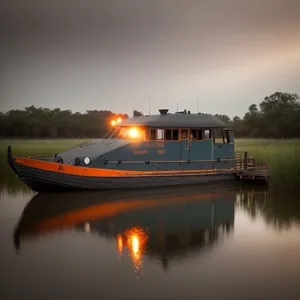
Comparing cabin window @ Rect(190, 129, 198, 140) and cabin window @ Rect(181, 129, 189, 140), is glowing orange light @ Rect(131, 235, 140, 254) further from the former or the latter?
cabin window @ Rect(190, 129, 198, 140)

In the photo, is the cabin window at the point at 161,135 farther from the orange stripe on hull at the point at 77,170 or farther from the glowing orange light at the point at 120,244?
the glowing orange light at the point at 120,244

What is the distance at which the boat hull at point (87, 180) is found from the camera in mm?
13664

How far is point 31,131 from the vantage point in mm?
36156

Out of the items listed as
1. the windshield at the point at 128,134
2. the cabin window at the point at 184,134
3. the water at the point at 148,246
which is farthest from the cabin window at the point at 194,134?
the water at the point at 148,246

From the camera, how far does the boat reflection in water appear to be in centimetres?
908

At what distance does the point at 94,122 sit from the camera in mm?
42031

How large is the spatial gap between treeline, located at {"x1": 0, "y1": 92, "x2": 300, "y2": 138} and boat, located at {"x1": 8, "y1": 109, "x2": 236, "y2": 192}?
19.9m

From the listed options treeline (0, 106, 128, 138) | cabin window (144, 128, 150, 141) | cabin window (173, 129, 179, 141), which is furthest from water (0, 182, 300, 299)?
treeline (0, 106, 128, 138)

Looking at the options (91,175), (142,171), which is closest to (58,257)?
(91,175)

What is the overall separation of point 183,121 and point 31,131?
23055 millimetres

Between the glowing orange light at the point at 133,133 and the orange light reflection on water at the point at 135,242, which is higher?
the glowing orange light at the point at 133,133

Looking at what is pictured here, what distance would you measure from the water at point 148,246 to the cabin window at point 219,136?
9.28 feet

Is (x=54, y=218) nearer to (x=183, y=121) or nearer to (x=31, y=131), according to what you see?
(x=183, y=121)

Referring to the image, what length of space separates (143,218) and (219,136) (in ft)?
20.6
